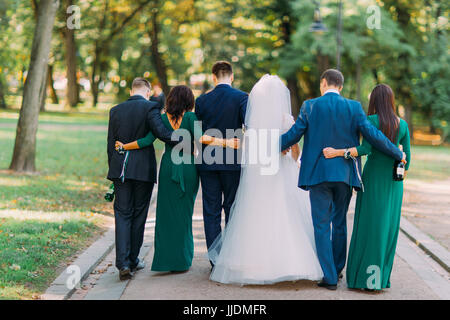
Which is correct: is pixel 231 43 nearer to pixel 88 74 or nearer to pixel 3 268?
pixel 88 74

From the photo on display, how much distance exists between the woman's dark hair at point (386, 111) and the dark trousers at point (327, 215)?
681 millimetres

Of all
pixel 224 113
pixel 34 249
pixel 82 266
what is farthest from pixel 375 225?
pixel 34 249

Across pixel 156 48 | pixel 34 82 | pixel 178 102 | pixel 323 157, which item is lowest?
pixel 323 157

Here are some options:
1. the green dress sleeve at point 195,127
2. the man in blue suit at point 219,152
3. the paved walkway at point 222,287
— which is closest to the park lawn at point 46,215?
the paved walkway at point 222,287

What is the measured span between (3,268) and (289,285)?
295 cm

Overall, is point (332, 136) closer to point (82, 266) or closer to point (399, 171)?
point (399, 171)

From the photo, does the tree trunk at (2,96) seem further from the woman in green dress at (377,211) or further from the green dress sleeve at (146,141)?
the woman in green dress at (377,211)

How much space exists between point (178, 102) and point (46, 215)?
3.87m

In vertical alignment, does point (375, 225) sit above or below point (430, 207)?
above

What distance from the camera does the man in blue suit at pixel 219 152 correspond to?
663 cm

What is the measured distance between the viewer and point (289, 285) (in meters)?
6.12

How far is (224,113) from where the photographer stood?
262 inches

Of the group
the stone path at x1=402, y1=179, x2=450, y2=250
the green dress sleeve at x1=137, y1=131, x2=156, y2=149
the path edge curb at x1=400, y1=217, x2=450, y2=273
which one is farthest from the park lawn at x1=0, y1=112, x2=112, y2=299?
the stone path at x1=402, y1=179, x2=450, y2=250
